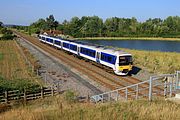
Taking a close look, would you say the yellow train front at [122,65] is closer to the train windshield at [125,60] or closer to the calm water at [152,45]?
the train windshield at [125,60]

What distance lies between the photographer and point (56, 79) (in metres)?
26.9

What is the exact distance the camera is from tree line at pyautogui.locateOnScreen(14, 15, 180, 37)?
474 ft

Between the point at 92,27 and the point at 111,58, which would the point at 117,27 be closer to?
the point at 92,27

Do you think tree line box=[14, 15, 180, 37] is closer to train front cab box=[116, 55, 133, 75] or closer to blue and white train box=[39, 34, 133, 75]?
blue and white train box=[39, 34, 133, 75]

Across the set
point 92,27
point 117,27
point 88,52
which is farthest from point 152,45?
point 117,27

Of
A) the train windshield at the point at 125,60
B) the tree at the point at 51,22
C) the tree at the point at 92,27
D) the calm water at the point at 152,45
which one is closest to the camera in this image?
the train windshield at the point at 125,60

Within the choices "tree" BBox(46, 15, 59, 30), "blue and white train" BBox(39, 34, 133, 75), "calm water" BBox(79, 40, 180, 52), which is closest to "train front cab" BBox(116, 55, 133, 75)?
"blue and white train" BBox(39, 34, 133, 75)

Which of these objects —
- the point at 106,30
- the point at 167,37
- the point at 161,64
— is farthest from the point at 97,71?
the point at 106,30

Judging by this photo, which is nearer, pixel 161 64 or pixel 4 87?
pixel 4 87

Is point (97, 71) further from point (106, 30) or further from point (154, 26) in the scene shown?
point (106, 30)

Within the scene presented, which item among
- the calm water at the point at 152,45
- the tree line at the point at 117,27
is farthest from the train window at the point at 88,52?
the tree line at the point at 117,27

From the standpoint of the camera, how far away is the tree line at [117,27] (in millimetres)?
144625

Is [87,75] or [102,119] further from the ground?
[102,119]

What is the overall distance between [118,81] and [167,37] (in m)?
116
